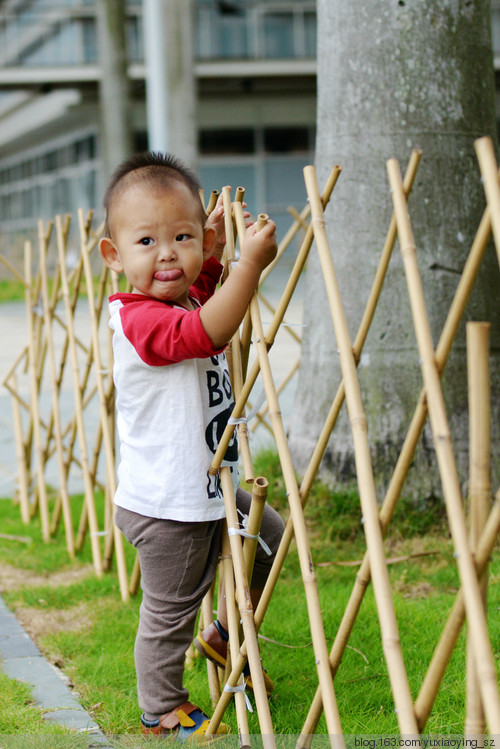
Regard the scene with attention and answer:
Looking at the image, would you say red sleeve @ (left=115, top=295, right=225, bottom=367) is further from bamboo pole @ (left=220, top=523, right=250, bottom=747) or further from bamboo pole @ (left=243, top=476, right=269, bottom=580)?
bamboo pole @ (left=220, top=523, right=250, bottom=747)

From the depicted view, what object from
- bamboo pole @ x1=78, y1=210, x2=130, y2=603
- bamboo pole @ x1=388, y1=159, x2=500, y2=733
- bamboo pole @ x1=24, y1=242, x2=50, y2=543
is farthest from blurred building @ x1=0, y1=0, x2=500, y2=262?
bamboo pole @ x1=388, y1=159, x2=500, y2=733

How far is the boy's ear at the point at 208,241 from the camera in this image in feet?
5.94

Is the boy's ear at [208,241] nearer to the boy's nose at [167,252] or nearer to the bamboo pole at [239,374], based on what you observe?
the bamboo pole at [239,374]

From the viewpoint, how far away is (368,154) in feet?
9.25

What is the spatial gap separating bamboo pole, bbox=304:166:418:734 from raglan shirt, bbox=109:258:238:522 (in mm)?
308

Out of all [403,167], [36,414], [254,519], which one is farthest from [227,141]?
[254,519]

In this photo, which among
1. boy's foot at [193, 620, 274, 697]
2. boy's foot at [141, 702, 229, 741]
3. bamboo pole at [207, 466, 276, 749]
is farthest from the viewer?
boy's foot at [193, 620, 274, 697]

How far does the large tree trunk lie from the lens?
2750mm

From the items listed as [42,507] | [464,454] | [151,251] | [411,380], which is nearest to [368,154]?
[411,380]

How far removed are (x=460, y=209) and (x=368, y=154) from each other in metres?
0.34

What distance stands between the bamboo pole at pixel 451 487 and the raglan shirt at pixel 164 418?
0.49 m

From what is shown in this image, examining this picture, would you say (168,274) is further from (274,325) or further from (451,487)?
(451,487)

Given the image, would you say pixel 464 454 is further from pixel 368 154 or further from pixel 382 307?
pixel 368 154

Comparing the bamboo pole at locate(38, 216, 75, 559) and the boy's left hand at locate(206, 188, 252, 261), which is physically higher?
the boy's left hand at locate(206, 188, 252, 261)
